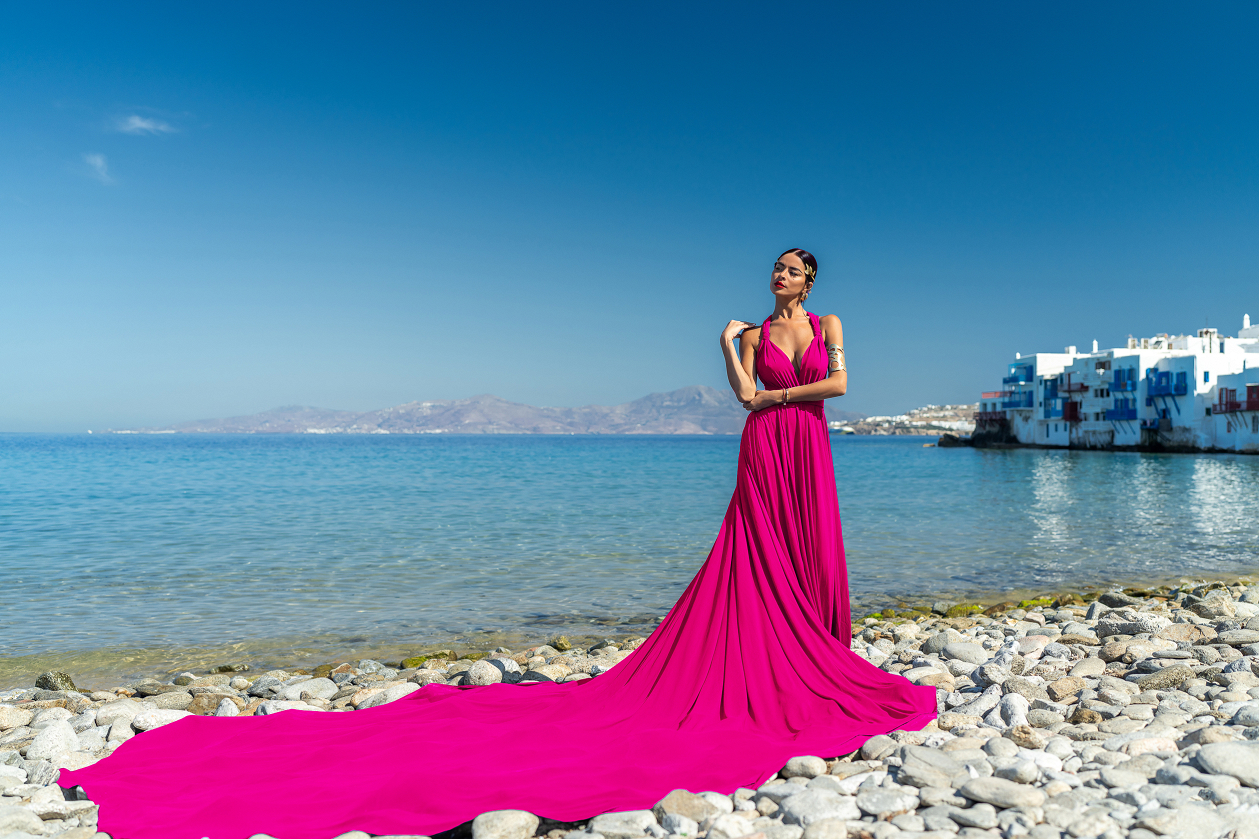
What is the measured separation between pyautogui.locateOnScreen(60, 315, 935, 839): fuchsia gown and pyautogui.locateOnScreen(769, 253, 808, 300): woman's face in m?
0.25

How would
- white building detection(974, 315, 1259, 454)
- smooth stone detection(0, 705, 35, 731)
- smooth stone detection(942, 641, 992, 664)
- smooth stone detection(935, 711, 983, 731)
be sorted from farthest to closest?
1. white building detection(974, 315, 1259, 454)
2. smooth stone detection(942, 641, 992, 664)
3. smooth stone detection(0, 705, 35, 731)
4. smooth stone detection(935, 711, 983, 731)

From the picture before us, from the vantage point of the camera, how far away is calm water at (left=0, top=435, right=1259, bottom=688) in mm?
9719

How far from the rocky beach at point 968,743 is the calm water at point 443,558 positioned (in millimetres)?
2363

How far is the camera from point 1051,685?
16.1ft

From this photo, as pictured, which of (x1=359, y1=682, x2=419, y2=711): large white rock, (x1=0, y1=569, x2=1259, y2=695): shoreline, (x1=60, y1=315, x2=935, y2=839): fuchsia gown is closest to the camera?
(x1=60, y1=315, x2=935, y2=839): fuchsia gown

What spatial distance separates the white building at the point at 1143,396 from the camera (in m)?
68.1

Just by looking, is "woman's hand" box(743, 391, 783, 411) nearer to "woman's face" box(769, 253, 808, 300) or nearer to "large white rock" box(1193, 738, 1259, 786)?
"woman's face" box(769, 253, 808, 300)

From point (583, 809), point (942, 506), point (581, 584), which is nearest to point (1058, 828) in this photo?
point (583, 809)

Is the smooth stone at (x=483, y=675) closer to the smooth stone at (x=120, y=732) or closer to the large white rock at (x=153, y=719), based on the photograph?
the large white rock at (x=153, y=719)

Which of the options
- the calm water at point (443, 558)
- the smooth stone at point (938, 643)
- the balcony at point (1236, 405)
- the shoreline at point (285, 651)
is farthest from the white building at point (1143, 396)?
the smooth stone at point (938, 643)

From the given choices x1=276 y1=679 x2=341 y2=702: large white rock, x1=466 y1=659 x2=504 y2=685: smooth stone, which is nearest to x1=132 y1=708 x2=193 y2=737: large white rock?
x1=276 y1=679 x2=341 y2=702: large white rock

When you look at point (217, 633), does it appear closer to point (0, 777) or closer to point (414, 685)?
point (414, 685)

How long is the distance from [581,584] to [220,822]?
31.0ft

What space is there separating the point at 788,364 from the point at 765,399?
0.23m
